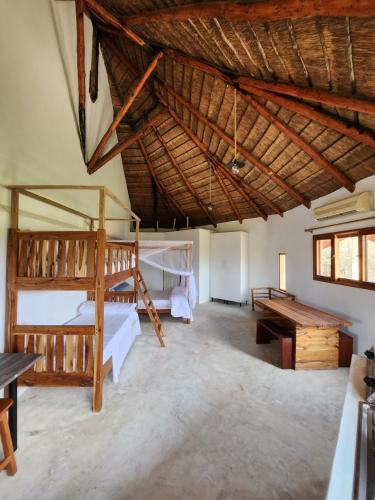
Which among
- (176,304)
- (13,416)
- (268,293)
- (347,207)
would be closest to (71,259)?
(13,416)

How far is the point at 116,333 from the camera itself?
311cm

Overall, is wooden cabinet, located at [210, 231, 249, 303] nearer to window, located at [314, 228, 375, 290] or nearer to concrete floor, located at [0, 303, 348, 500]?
window, located at [314, 228, 375, 290]

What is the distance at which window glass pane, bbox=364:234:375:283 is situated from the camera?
340 cm

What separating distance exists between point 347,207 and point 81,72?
459cm

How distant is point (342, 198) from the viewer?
Answer: 3881mm

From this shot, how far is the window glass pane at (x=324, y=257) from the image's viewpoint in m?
4.41

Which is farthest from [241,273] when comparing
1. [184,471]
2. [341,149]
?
[184,471]

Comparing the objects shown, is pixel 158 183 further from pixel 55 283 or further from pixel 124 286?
pixel 55 283

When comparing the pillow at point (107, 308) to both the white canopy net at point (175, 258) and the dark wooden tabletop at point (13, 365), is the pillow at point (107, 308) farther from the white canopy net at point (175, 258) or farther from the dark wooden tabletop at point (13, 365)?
the dark wooden tabletop at point (13, 365)

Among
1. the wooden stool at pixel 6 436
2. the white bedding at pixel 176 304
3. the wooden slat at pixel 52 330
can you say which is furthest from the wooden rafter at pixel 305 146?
the wooden stool at pixel 6 436

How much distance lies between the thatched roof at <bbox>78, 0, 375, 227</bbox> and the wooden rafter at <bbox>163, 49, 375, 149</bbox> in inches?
0.5

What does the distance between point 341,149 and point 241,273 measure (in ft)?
14.1

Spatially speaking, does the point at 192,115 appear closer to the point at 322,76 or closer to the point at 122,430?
the point at 322,76

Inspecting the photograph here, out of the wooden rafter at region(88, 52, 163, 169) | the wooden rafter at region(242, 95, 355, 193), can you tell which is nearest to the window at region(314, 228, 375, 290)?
the wooden rafter at region(242, 95, 355, 193)
